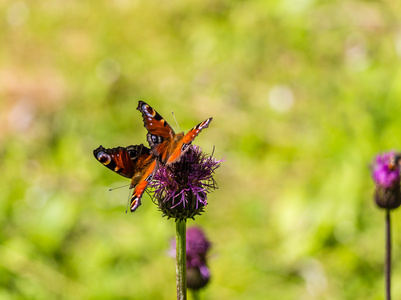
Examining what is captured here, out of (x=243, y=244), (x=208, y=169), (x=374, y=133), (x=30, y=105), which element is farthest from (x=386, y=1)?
(x=208, y=169)

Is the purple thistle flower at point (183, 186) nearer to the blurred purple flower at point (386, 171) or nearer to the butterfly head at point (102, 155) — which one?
A: the butterfly head at point (102, 155)

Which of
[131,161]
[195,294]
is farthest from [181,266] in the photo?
[195,294]

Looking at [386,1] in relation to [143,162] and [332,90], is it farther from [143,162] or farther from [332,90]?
[143,162]

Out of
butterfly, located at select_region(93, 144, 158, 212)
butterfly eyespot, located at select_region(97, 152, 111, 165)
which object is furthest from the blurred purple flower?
butterfly eyespot, located at select_region(97, 152, 111, 165)

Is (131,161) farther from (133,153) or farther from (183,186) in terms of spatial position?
(183,186)

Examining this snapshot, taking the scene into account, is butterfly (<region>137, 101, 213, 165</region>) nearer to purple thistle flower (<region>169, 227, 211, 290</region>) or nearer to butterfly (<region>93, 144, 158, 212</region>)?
butterfly (<region>93, 144, 158, 212</region>)
